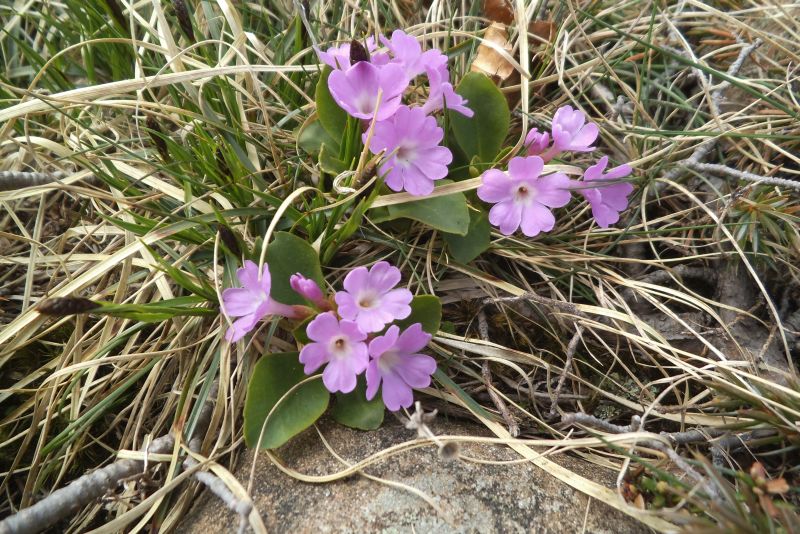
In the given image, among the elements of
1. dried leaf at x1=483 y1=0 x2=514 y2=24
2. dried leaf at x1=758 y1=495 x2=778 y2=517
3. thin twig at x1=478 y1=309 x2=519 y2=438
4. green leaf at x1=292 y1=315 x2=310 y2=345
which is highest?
dried leaf at x1=483 y1=0 x2=514 y2=24

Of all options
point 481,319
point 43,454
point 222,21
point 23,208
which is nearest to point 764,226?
point 481,319

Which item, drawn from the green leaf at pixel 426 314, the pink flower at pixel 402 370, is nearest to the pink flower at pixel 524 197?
the green leaf at pixel 426 314

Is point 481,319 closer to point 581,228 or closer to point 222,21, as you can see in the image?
point 581,228

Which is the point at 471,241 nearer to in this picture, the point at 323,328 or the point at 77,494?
the point at 323,328

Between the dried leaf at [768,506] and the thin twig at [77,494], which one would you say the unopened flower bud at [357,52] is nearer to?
the thin twig at [77,494]

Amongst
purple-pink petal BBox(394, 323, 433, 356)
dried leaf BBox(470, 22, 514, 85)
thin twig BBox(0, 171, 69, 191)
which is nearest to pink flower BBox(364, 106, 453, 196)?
purple-pink petal BBox(394, 323, 433, 356)

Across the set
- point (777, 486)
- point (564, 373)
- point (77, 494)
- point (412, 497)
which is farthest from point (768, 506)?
point (77, 494)

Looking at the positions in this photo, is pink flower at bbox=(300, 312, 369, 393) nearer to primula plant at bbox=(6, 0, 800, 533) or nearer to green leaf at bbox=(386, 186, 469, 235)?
primula plant at bbox=(6, 0, 800, 533)

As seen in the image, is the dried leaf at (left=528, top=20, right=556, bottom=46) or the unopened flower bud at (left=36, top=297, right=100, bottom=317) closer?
the unopened flower bud at (left=36, top=297, right=100, bottom=317)
